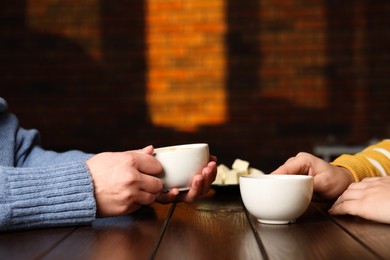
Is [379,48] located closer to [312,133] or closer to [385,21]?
[385,21]

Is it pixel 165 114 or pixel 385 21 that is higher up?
pixel 385 21

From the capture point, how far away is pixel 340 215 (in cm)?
95

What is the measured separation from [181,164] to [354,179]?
0.36m

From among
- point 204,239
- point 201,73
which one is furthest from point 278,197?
point 201,73

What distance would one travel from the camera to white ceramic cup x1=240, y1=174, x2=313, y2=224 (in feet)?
2.71

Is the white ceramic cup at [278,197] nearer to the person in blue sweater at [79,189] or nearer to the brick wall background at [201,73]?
the person in blue sweater at [79,189]

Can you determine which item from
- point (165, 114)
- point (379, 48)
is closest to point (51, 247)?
point (165, 114)

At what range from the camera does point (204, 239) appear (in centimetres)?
75

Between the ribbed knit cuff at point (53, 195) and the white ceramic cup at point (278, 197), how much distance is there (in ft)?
0.78

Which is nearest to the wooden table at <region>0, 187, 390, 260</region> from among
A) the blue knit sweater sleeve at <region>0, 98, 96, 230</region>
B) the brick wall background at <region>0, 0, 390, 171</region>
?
the blue knit sweater sleeve at <region>0, 98, 96, 230</region>

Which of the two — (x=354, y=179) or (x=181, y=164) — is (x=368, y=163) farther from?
(x=181, y=164)

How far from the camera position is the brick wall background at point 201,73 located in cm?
358

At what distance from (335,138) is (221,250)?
119 inches

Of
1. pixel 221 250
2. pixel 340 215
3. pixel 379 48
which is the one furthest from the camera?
pixel 379 48
